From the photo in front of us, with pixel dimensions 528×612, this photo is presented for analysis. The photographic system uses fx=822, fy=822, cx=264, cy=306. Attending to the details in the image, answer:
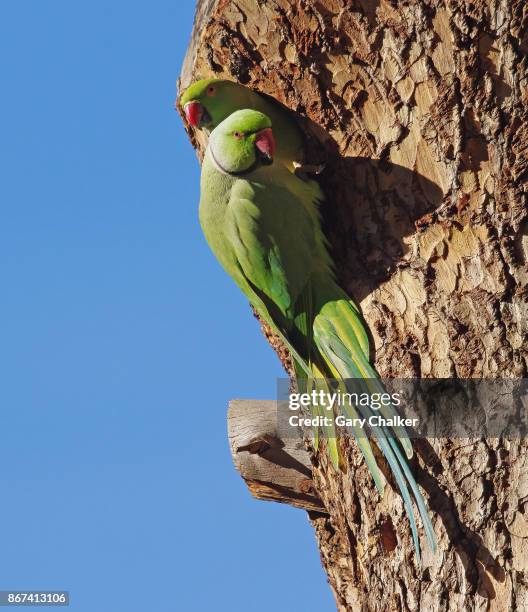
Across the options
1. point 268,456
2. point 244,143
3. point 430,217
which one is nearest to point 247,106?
point 244,143

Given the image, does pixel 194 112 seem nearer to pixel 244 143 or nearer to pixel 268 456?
pixel 244 143

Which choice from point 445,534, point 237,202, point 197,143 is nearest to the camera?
point 445,534

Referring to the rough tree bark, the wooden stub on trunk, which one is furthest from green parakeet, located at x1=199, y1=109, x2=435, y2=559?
the wooden stub on trunk

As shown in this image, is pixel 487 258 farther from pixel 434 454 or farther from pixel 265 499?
pixel 265 499

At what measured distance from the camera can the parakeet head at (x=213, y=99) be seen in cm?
329

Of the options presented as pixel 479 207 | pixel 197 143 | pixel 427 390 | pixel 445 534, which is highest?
pixel 197 143

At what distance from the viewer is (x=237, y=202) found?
3111mm

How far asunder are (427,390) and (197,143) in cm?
159

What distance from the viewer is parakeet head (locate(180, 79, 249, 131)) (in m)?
3.29

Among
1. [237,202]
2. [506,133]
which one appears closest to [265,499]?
[237,202]

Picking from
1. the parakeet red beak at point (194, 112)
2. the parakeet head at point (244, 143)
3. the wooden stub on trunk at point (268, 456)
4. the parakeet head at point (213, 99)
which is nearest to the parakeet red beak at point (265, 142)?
the parakeet head at point (244, 143)

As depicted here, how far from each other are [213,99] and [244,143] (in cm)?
32

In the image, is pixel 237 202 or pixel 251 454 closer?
pixel 237 202

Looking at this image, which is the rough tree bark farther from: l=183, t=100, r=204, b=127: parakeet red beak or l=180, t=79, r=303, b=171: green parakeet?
l=183, t=100, r=204, b=127: parakeet red beak
